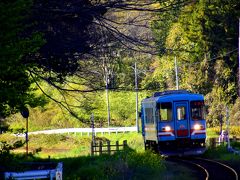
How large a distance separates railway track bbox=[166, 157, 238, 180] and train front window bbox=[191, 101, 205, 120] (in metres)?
1.97

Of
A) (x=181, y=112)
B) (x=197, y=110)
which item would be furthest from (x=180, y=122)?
(x=197, y=110)

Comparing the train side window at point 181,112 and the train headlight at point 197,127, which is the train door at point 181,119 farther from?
the train headlight at point 197,127

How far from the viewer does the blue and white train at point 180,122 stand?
2880cm

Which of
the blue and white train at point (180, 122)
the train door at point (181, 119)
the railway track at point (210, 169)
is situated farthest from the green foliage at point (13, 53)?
the train door at point (181, 119)

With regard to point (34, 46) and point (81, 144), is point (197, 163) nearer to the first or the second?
point (34, 46)

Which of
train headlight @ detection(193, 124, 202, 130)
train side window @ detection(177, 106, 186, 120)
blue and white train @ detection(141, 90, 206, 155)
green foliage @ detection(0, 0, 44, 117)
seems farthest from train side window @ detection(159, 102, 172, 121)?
green foliage @ detection(0, 0, 44, 117)

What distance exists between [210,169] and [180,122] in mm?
5399

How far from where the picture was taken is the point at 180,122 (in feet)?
94.9

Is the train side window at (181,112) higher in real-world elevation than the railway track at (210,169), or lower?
higher

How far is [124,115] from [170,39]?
18.3m

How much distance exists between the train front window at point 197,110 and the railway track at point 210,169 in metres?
1.97

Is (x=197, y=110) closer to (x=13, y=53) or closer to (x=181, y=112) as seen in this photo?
(x=181, y=112)

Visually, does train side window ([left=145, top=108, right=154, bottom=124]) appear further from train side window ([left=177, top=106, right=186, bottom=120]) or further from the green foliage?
the green foliage

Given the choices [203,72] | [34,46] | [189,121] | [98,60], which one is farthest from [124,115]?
[34,46]
